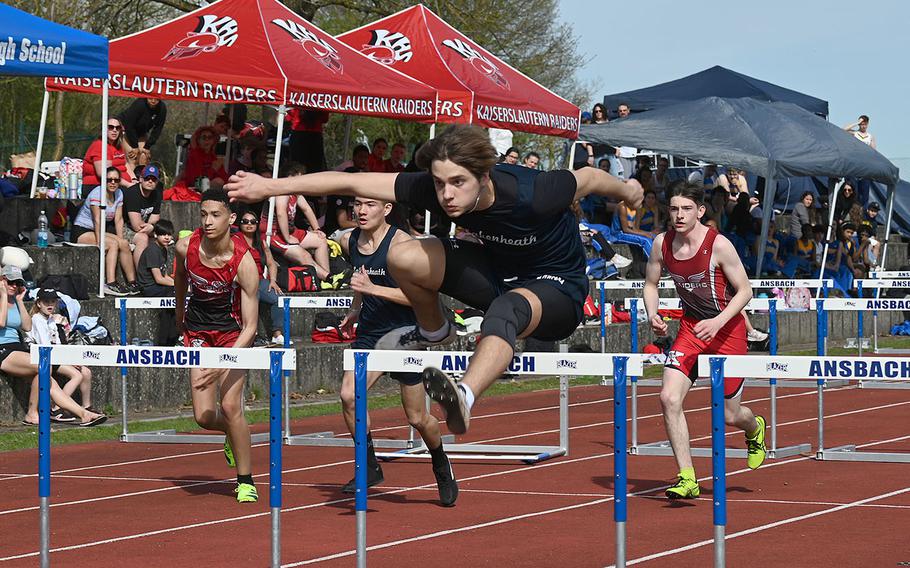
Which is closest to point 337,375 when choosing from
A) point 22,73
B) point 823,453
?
point 22,73

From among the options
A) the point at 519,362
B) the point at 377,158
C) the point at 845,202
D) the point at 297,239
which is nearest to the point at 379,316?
the point at 519,362

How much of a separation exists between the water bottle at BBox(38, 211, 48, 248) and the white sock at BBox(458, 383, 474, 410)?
10.5 metres

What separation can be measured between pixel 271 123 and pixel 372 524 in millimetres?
13281

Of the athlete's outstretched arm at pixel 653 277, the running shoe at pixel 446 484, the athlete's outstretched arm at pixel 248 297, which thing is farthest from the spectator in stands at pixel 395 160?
the running shoe at pixel 446 484

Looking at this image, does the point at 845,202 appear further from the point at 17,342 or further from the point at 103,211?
the point at 17,342

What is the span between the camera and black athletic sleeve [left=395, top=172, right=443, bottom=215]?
6402 mm

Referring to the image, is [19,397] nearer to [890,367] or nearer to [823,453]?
[823,453]

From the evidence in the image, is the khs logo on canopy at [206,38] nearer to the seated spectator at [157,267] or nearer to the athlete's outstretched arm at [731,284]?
the seated spectator at [157,267]

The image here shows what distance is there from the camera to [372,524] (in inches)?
332

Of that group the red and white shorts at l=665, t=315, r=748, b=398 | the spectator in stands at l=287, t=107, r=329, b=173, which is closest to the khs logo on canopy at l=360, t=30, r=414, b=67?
the spectator in stands at l=287, t=107, r=329, b=173

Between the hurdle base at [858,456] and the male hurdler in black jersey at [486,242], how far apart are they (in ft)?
16.0

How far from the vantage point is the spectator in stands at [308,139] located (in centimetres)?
1925

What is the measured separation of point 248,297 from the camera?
354 inches

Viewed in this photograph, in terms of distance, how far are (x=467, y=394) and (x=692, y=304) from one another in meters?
3.71
